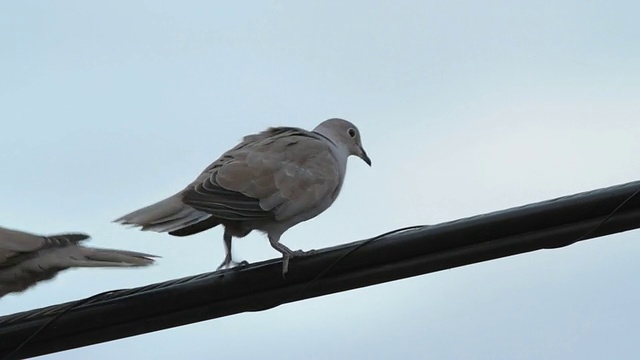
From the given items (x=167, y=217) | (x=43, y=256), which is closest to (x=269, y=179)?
(x=167, y=217)

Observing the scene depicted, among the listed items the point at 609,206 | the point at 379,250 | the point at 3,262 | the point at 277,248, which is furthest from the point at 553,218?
the point at 3,262

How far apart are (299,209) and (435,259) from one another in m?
2.00

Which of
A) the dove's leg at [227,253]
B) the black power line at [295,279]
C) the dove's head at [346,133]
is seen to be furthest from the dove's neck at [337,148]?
the black power line at [295,279]

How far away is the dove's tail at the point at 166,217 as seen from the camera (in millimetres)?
5684

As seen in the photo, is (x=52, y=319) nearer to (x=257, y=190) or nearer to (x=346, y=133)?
(x=257, y=190)

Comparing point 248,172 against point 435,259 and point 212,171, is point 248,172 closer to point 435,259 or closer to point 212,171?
point 212,171

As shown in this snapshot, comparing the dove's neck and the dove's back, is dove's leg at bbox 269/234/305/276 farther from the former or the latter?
the dove's neck

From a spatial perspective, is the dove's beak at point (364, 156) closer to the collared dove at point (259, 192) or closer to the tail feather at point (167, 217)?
the collared dove at point (259, 192)

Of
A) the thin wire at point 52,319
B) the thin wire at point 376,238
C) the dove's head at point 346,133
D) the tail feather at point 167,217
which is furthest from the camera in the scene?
the dove's head at point 346,133

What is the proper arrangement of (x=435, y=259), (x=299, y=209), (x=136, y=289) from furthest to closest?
(x=299, y=209)
(x=136, y=289)
(x=435, y=259)

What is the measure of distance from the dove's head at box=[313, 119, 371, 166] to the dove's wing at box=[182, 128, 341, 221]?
137 cm

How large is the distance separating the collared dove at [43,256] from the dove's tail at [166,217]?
0.19 metres

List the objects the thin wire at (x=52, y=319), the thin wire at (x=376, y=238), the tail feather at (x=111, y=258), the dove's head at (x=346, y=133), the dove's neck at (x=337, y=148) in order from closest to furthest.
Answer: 1. the thin wire at (x=376, y=238)
2. the thin wire at (x=52, y=319)
3. the tail feather at (x=111, y=258)
4. the dove's neck at (x=337, y=148)
5. the dove's head at (x=346, y=133)

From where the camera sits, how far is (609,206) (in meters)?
3.94
